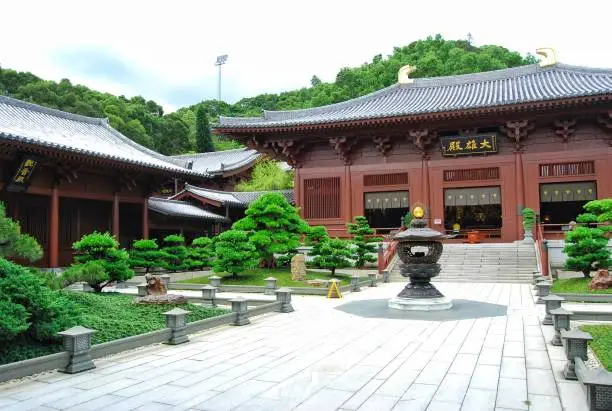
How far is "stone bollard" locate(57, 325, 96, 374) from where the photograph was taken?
Answer: 6547 millimetres

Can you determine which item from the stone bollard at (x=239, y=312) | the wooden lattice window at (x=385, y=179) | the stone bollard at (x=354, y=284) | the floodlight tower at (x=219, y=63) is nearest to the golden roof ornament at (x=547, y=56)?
the wooden lattice window at (x=385, y=179)

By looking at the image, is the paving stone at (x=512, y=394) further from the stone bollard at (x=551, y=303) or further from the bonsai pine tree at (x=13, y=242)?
the bonsai pine tree at (x=13, y=242)

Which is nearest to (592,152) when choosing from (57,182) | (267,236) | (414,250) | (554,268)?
(554,268)

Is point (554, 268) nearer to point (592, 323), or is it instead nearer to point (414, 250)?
point (414, 250)

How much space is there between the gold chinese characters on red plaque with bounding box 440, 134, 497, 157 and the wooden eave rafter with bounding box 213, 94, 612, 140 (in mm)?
1518

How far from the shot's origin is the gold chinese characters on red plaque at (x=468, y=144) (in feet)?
78.9

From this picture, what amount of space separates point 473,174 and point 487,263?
19.6 ft

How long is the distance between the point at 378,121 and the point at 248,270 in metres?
10.1

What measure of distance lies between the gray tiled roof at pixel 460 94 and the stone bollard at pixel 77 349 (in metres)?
19.4

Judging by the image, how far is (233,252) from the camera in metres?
18.1

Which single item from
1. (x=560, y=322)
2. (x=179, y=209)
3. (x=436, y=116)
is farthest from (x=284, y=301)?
(x=179, y=209)

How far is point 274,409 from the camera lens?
16.3 feet

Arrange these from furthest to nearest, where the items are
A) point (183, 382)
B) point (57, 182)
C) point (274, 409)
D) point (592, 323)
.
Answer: point (57, 182) < point (592, 323) < point (183, 382) < point (274, 409)

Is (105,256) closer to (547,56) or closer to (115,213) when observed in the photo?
(115,213)
